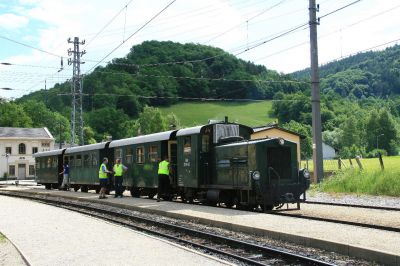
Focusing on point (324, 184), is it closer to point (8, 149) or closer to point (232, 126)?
point (232, 126)

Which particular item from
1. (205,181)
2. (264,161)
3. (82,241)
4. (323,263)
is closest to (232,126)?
(205,181)

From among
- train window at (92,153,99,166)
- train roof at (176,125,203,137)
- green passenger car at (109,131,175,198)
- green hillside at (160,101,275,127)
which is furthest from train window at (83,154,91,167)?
green hillside at (160,101,275,127)

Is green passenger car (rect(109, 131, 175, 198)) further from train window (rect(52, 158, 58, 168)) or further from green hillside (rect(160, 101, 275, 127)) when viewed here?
green hillside (rect(160, 101, 275, 127))

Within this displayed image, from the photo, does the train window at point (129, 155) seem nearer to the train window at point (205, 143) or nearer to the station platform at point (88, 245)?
the train window at point (205, 143)

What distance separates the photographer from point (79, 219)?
14570 millimetres

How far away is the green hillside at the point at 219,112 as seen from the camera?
11275 cm

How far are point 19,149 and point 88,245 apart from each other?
79.6 meters

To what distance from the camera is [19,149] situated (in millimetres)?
83812

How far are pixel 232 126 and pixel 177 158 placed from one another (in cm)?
272

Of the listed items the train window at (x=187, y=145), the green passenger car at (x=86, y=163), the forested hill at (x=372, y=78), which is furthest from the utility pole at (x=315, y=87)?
the forested hill at (x=372, y=78)

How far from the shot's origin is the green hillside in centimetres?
11275

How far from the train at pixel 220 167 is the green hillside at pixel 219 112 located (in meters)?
87.3

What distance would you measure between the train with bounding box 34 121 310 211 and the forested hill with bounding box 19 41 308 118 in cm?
5149

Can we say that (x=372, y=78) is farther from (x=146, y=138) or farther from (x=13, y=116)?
(x=146, y=138)
